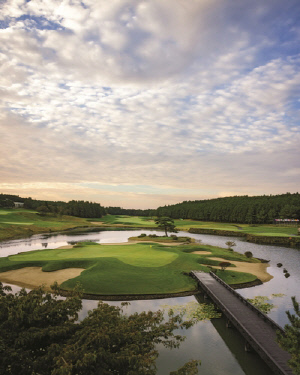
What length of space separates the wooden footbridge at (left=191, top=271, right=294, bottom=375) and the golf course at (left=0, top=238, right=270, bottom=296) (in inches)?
152

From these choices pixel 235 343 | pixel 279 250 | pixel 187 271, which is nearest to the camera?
pixel 235 343

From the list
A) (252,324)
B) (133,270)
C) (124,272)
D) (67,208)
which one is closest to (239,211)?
(67,208)

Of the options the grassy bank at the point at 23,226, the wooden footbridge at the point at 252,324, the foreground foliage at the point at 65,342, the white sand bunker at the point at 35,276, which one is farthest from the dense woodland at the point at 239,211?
the foreground foliage at the point at 65,342

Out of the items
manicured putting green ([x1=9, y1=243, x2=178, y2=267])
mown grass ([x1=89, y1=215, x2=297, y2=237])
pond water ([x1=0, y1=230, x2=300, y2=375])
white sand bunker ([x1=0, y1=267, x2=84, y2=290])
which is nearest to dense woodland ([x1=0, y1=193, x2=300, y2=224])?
mown grass ([x1=89, y1=215, x2=297, y2=237])

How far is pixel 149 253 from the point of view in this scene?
46.7 metres

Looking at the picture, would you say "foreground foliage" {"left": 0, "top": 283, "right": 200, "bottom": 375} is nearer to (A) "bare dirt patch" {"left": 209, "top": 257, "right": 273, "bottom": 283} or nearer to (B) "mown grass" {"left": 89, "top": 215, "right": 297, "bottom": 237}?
(A) "bare dirt patch" {"left": 209, "top": 257, "right": 273, "bottom": 283}

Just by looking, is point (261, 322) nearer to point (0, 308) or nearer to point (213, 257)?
point (0, 308)

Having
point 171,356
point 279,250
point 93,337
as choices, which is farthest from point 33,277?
point 279,250

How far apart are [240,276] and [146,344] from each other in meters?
26.6

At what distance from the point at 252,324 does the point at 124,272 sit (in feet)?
57.2

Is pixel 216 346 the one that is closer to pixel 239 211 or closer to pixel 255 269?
pixel 255 269

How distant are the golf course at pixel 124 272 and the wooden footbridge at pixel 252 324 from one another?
3850 mm

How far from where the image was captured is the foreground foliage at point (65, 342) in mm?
8812

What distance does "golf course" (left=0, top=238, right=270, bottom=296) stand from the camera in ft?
95.9
